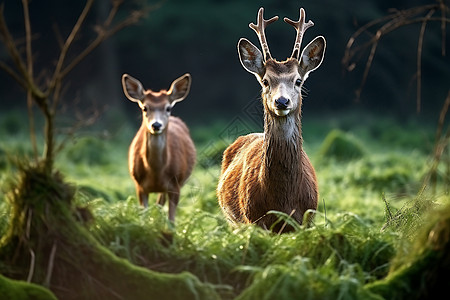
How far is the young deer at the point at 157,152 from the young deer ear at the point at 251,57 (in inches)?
104

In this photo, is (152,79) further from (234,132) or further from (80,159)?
(234,132)

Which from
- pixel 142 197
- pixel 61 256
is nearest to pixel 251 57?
pixel 61 256

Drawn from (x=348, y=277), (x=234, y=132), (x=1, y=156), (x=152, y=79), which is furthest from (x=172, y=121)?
(x=152, y=79)

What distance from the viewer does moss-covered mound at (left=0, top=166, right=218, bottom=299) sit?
14.2 ft

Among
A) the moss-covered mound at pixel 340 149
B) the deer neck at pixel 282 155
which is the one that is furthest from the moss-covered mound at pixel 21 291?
the moss-covered mound at pixel 340 149

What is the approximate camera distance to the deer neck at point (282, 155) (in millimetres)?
6090

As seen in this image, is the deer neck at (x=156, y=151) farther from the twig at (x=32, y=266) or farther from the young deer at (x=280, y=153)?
the twig at (x=32, y=266)

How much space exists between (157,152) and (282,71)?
3462 millimetres

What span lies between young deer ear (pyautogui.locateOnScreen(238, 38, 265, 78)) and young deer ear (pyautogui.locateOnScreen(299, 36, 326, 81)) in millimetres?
346

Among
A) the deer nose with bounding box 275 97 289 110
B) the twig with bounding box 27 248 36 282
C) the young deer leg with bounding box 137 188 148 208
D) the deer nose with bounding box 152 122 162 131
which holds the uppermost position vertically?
the deer nose with bounding box 275 97 289 110

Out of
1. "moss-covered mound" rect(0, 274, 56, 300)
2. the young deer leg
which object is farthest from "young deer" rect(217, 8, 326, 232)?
the young deer leg

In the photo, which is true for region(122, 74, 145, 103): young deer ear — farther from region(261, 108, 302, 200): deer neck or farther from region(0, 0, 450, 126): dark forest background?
region(0, 0, 450, 126): dark forest background

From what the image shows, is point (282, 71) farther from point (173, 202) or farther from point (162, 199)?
point (162, 199)

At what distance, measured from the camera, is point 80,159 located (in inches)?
597
